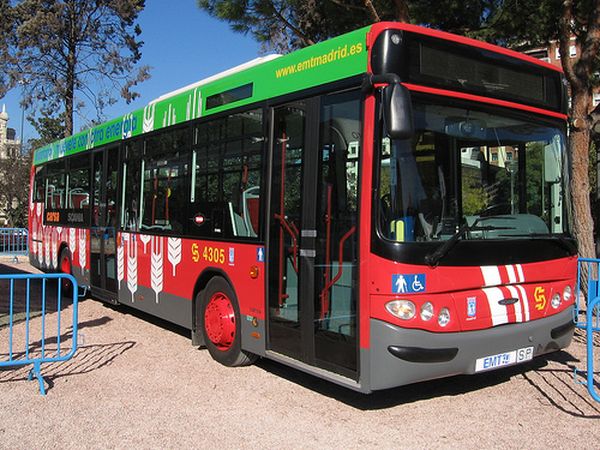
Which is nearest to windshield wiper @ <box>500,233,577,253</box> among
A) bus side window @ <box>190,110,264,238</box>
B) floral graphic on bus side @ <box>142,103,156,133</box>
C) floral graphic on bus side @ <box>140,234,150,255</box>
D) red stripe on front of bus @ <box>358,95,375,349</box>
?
red stripe on front of bus @ <box>358,95,375,349</box>

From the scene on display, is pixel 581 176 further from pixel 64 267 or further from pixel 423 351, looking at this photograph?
pixel 64 267

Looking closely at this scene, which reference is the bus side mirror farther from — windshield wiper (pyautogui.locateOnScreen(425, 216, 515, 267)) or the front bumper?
the front bumper

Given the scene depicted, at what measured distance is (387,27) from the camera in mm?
4438

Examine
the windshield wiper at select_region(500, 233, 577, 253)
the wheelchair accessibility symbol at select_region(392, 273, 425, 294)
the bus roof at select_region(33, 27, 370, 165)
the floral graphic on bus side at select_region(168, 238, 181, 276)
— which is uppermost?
the bus roof at select_region(33, 27, 370, 165)

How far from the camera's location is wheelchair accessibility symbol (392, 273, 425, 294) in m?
4.26

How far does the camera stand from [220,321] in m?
6.32

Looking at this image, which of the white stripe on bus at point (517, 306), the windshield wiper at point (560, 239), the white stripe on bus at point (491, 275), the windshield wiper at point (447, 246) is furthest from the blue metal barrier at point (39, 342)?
the windshield wiper at point (560, 239)

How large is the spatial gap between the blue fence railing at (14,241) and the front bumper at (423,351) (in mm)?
18791

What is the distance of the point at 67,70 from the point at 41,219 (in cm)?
1447

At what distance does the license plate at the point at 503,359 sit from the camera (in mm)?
4605

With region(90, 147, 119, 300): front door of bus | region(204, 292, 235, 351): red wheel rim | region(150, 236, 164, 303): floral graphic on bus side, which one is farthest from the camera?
region(90, 147, 119, 300): front door of bus

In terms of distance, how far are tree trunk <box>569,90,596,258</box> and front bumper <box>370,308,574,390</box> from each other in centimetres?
527

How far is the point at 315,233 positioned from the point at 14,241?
19151mm

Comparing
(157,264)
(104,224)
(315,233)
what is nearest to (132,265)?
(157,264)
